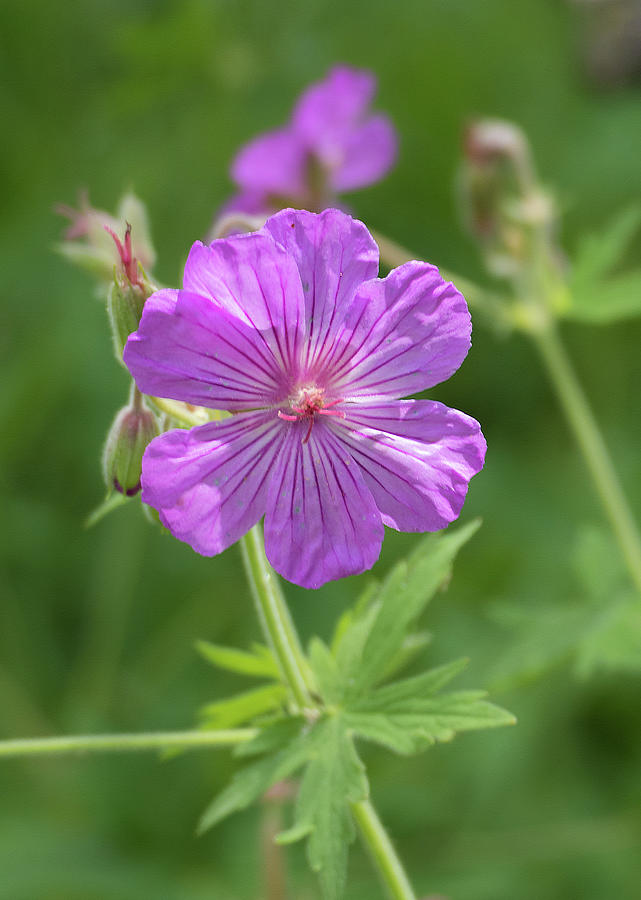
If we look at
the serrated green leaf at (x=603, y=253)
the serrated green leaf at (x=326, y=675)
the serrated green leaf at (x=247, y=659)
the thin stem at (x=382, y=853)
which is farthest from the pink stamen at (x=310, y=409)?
the serrated green leaf at (x=603, y=253)

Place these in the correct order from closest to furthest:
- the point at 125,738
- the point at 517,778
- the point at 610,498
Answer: the point at 125,738
the point at 610,498
the point at 517,778

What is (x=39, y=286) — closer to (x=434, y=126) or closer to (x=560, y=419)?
(x=434, y=126)

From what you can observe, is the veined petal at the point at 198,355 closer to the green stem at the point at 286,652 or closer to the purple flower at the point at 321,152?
the green stem at the point at 286,652

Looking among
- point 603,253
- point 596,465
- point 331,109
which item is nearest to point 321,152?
point 331,109

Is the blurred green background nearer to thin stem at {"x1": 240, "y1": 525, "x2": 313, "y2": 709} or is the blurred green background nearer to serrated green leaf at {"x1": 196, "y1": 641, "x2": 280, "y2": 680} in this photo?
serrated green leaf at {"x1": 196, "y1": 641, "x2": 280, "y2": 680}

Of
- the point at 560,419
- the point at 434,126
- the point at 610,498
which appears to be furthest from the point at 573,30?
the point at 610,498

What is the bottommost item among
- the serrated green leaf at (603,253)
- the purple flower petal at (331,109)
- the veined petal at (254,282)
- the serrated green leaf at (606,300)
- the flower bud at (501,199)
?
the veined petal at (254,282)
